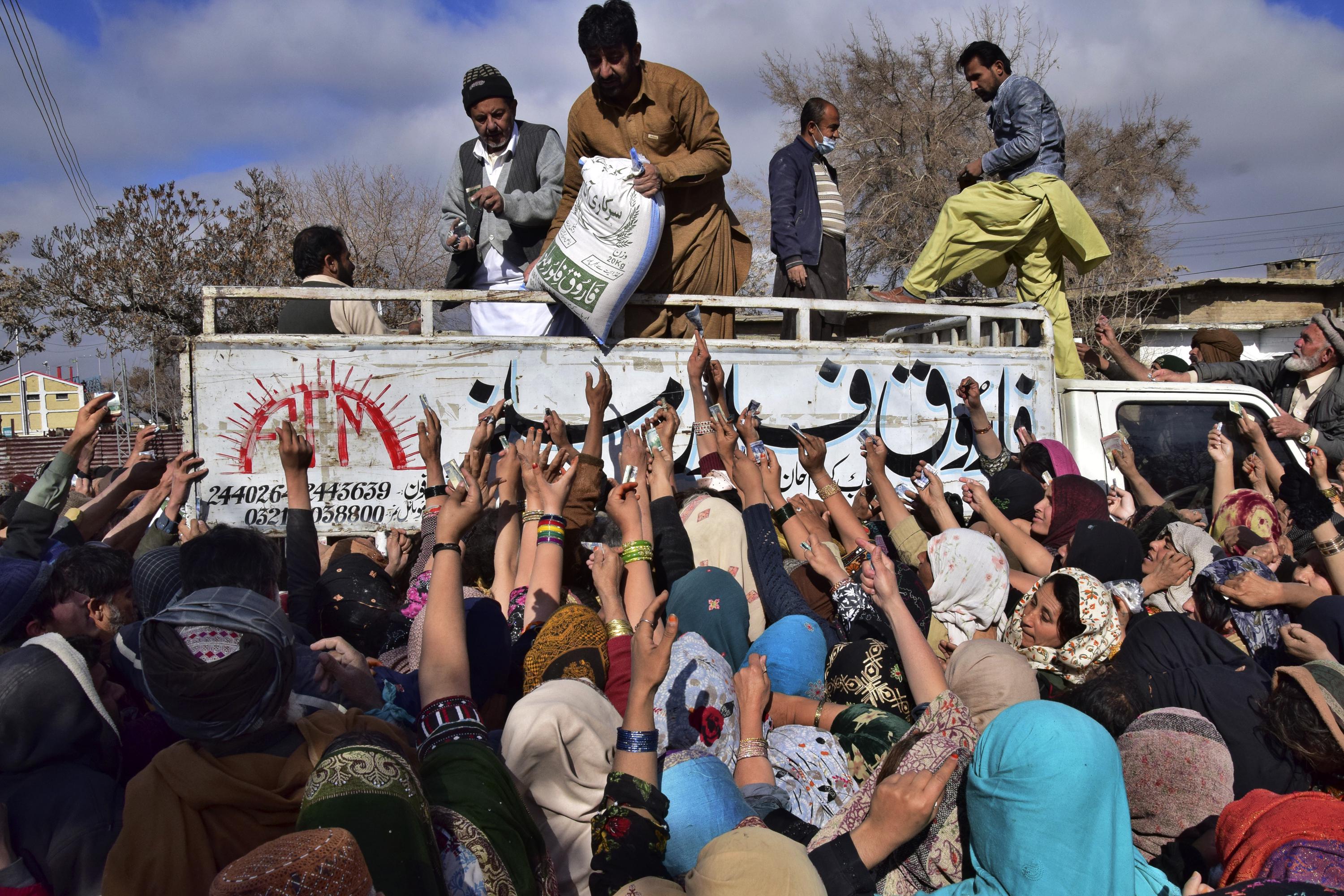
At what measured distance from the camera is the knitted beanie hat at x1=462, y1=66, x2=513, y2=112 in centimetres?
532

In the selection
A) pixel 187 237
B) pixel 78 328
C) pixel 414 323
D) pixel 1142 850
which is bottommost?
pixel 1142 850

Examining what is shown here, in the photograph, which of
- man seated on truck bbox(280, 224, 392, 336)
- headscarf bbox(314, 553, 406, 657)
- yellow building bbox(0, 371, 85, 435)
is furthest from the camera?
yellow building bbox(0, 371, 85, 435)

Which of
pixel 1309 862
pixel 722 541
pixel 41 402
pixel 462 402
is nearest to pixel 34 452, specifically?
pixel 462 402

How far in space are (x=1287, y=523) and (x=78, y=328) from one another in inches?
970

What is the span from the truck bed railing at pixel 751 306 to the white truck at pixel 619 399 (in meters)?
0.02

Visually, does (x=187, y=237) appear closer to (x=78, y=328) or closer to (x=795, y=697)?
(x=78, y=328)

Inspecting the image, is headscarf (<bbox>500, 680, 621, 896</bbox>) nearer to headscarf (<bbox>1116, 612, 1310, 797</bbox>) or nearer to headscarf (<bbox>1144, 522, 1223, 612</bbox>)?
headscarf (<bbox>1116, 612, 1310, 797</bbox>)

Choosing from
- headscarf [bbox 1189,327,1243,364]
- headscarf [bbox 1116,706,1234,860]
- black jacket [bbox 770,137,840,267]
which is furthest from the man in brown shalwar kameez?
headscarf [bbox 1189,327,1243,364]

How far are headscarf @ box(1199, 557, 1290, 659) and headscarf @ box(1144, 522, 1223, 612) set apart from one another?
0.39 m

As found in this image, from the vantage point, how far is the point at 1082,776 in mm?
2035

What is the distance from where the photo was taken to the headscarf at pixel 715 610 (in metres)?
3.34

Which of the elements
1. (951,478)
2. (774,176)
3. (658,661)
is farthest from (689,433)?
(658,661)

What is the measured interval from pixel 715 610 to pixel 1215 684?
5.39ft

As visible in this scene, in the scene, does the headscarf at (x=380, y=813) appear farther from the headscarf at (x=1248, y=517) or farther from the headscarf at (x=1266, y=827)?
the headscarf at (x=1248, y=517)
